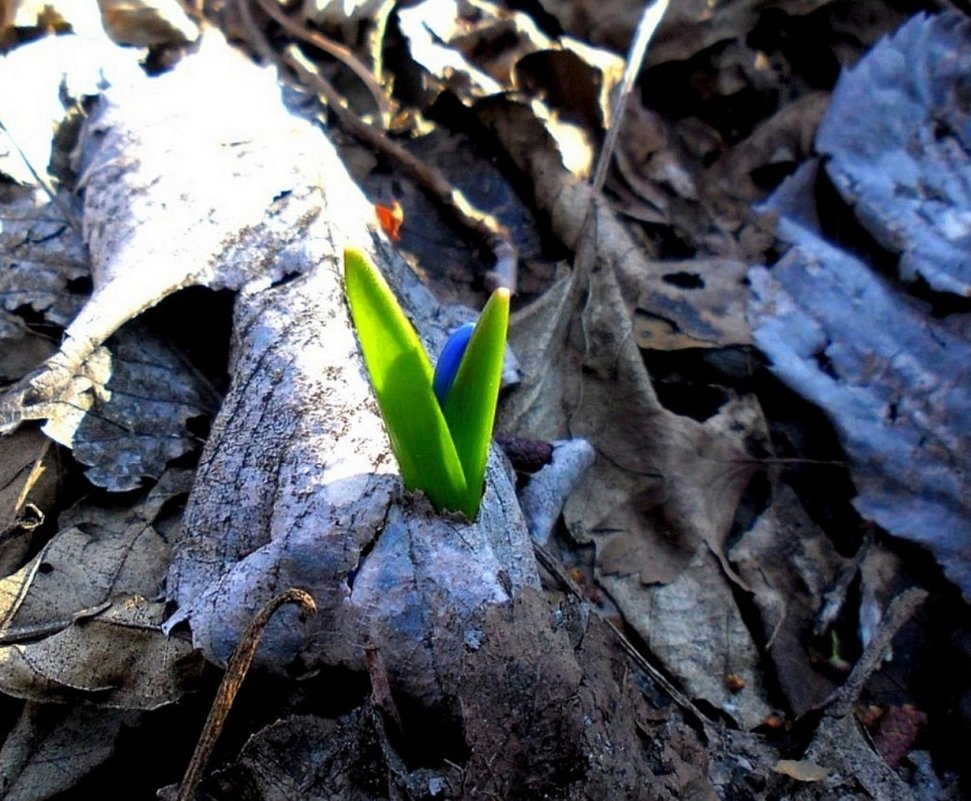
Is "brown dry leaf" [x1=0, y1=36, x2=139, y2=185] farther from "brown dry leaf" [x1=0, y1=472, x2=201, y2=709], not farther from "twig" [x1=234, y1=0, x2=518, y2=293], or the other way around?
"brown dry leaf" [x1=0, y1=472, x2=201, y2=709]

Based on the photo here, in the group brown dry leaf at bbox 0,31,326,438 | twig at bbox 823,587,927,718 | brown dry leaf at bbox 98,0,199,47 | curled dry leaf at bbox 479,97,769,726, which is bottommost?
twig at bbox 823,587,927,718

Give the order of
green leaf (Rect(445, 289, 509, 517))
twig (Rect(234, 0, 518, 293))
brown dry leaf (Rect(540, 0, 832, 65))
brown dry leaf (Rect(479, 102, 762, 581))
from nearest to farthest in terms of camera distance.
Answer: green leaf (Rect(445, 289, 509, 517))
brown dry leaf (Rect(479, 102, 762, 581))
twig (Rect(234, 0, 518, 293))
brown dry leaf (Rect(540, 0, 832, 65))

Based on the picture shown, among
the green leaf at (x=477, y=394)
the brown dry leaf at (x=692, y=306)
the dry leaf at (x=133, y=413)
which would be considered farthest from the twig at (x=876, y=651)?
the dry leaf at (x=133, y=413)

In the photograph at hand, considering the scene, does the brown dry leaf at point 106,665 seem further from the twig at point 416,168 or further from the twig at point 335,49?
the twig at point 335,49

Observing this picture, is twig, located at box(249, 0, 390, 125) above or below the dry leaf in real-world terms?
above

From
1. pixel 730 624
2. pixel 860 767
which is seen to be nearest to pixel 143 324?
pixel 730 624

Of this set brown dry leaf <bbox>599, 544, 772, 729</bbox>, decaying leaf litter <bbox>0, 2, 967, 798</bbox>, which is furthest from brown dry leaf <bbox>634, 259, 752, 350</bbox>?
brown dry leaf <bbox>599, 544, 772, 729</bbox>

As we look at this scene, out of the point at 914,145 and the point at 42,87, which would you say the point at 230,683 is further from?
the point at 914,145

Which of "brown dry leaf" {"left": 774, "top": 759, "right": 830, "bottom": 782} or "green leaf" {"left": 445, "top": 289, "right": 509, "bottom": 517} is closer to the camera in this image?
"green leaf" {"left": 445, "top": 289, "right": 509, "bottom": 517}

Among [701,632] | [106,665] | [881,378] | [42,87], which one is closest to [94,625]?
[106,665]
